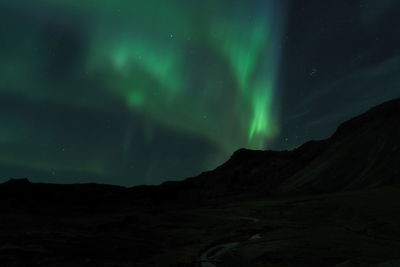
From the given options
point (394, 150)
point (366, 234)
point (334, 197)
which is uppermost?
point (394, 150)

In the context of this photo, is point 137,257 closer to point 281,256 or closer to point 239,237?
point 281,256

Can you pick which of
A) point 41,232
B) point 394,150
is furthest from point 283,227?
point 394,150

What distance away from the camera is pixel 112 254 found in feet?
Answer: 228

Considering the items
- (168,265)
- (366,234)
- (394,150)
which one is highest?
(394,150)

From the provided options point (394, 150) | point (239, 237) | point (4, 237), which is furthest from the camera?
point (394, 150)

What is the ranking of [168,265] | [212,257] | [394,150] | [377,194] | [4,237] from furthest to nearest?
[394,150] → [377,194] → [4,237] → [212,257] → [168,265]

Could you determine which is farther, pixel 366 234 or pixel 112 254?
pixel 366 234

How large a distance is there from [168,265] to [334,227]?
52225mm

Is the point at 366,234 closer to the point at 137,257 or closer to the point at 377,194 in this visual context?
the point at 137,257

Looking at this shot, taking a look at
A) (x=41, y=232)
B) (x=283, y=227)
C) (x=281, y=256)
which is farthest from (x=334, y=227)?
(x=41, y=232)

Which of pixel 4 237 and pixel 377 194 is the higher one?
pixel 377 194

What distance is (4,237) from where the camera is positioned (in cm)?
8475

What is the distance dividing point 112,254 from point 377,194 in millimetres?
106215

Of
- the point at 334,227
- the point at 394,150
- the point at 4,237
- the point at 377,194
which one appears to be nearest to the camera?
the point at 4,237
